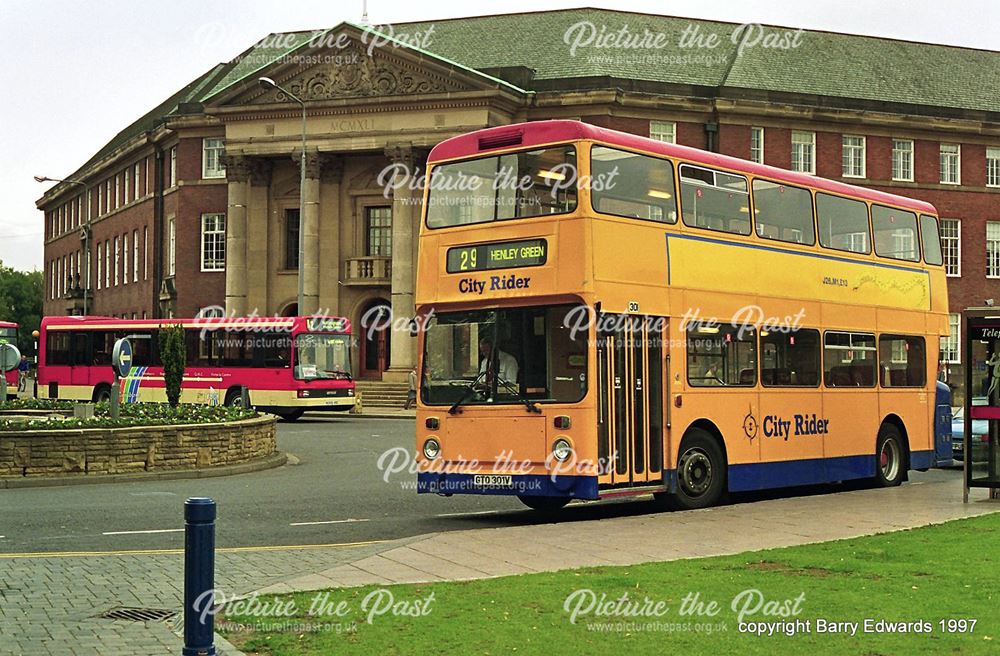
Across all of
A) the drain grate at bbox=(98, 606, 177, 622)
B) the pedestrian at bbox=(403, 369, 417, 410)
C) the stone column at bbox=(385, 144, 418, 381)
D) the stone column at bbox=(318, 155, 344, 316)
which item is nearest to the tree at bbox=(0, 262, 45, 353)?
the stone column at bbox=(318, 155, 344, 316)

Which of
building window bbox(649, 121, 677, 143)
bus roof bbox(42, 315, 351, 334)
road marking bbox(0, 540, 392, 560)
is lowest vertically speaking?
road marking bbox(0, 540, 392, 560)

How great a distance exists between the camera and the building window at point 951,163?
5844cm

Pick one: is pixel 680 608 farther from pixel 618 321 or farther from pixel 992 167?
pixel 992 167

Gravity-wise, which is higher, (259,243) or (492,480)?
(259,243)

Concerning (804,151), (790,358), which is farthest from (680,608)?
(804,151)

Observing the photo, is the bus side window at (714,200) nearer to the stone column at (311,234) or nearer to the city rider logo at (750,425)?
the city rider logo at (750,425)

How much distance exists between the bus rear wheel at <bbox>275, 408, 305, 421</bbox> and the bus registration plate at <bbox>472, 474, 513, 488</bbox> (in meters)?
26.6

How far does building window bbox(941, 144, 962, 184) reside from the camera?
58438 mm

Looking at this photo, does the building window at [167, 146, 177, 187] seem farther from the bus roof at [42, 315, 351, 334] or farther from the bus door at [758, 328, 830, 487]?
the bus door at [758, 328, 830, 487]

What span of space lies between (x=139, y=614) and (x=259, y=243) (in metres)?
50.0

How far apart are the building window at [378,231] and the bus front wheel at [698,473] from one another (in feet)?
135

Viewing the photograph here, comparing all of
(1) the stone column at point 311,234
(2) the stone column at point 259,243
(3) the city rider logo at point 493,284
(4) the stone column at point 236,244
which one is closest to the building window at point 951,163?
(1) the stone column at point 311,234

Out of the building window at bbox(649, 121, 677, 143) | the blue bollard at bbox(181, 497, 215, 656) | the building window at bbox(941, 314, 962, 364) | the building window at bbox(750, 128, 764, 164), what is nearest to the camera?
the blue bollard at bbox(181, 497, 215, 656)

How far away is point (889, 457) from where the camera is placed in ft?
65.8
